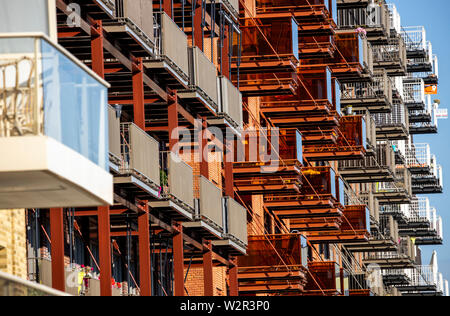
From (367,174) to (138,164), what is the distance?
32854 mm

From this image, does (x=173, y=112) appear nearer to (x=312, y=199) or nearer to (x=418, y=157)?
(x=312, y=199)

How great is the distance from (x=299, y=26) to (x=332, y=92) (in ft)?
8.26

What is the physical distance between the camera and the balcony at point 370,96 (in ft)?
194

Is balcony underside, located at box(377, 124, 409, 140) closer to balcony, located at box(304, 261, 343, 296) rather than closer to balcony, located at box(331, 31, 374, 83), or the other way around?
balcony, located at box(331, 31, 374, 83)

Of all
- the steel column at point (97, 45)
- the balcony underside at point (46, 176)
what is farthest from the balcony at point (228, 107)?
the balcony underside at point (46, 176)

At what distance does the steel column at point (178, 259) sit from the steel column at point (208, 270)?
2167 mm

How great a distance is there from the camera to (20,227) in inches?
966

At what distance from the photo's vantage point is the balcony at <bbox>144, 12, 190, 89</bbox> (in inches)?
1166

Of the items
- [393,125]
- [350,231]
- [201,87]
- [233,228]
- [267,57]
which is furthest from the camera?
[393,125]

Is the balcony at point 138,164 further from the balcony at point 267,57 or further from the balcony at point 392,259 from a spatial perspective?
the balcony at point 392,259

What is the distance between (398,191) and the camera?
6875 centimetres

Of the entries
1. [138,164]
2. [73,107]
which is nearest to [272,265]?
[138,164]

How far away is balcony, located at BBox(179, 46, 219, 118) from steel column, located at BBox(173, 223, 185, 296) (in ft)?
8.45

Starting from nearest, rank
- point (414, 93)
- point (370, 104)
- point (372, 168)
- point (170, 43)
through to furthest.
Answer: point (170, 43) → point (372, 168) → point (370, 104) → point (414, 93)
